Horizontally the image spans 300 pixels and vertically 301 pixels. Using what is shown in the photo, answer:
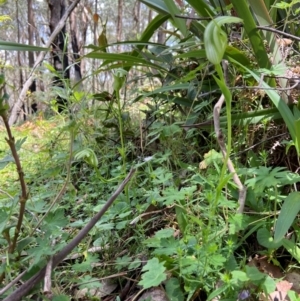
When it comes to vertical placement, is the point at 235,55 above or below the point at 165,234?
above

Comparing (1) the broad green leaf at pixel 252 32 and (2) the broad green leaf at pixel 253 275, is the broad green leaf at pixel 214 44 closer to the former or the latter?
(2) the broad green leaf at pixel 253 275

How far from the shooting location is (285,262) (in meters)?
0.63

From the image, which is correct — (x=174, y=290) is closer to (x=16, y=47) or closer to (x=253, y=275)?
(x=253, y=275)

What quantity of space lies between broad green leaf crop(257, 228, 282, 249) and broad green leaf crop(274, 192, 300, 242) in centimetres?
4

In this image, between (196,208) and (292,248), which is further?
(196,208)

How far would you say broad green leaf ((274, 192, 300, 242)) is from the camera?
55 cm

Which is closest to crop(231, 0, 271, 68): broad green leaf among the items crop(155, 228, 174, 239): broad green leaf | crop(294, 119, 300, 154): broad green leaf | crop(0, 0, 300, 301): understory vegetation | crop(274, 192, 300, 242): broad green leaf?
crop(0, 0, 300, 301): understory vegetation

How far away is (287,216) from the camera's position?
0.57m

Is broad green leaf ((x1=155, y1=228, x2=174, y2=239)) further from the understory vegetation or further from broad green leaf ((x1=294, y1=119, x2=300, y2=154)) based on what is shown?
broad green leaf ((x1=294, y1=119, x2=300, y2=154))

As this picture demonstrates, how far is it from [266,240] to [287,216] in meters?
0.06

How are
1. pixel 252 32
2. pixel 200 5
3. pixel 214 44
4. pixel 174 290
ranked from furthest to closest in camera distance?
pixel 200 5
pixel 252 32
pixel 174 290
pixel 214 44

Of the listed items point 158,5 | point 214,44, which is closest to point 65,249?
point 214,44

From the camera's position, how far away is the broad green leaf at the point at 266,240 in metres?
Result: 0.58

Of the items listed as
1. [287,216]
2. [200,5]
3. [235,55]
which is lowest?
[287,216]
